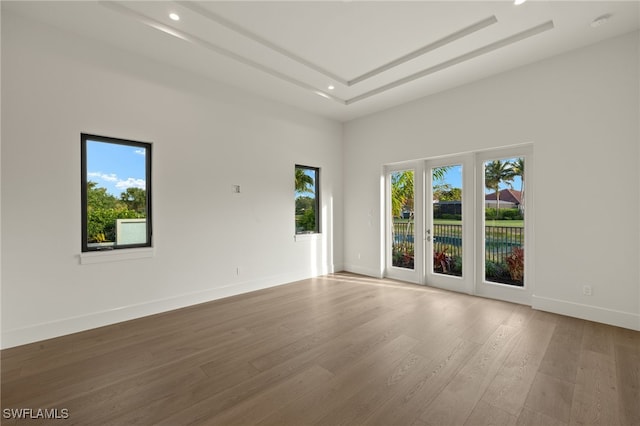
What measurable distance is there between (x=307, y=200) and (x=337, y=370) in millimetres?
3788

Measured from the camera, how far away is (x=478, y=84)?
434 centimetres

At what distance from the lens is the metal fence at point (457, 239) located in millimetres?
4195

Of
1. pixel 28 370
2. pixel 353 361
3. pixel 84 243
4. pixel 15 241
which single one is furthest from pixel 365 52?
pixel 28 370

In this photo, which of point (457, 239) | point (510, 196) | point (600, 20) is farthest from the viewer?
point (457, 239)

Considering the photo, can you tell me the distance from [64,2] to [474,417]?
16.1 ft

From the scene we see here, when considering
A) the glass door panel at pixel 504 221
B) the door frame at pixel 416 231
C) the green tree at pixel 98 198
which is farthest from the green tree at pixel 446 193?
the green tree at pixel 98 198

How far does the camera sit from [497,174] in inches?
170

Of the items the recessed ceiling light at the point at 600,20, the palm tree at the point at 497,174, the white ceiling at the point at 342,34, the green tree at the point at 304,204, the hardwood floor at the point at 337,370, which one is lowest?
the hardwood floor at the point at 337,370

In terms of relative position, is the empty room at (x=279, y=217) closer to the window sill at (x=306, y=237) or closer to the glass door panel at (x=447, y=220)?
the glass door panel at (x=447, y=220)

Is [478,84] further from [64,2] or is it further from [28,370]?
[28,370]

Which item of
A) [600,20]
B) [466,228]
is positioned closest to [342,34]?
[600,20]

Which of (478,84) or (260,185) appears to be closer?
(478,84)

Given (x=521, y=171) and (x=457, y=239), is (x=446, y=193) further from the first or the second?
(x=521, y=171)

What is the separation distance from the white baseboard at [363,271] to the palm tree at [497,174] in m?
2.40
